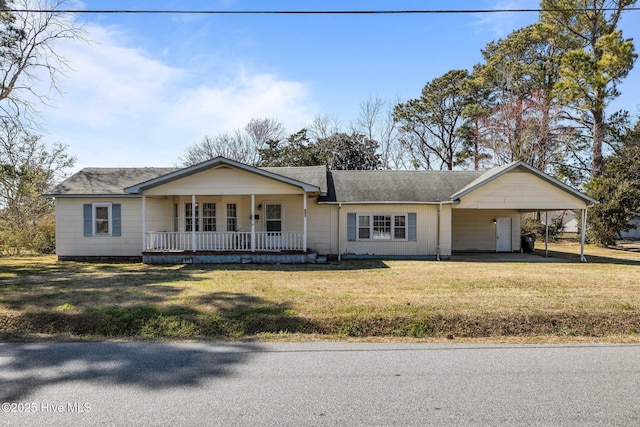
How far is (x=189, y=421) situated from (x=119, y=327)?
12.6 feet

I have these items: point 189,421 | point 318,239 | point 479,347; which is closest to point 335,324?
point 479,347

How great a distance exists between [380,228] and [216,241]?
6786mm

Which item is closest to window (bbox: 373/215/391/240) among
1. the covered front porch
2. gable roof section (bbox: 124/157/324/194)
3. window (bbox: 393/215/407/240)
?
window (bbox: 393/215/407/240)

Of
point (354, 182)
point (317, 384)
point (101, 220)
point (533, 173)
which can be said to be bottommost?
point (317, 384)

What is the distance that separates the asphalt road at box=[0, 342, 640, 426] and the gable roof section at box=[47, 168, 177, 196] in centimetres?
1194

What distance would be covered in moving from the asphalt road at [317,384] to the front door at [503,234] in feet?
49.3

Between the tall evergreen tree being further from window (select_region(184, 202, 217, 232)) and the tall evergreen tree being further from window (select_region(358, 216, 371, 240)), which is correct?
window (select_region(184, 202, 217, 232))

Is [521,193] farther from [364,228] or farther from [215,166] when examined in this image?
[215,166]

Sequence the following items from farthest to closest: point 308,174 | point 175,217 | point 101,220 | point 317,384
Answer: point 308,174
point 175,217
point 101,220
point 317,384

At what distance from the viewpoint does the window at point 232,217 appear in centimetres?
1706

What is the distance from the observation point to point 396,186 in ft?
59.1

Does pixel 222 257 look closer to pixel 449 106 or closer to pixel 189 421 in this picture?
pixel 189 421

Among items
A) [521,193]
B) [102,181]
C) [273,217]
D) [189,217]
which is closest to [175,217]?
[189,217]

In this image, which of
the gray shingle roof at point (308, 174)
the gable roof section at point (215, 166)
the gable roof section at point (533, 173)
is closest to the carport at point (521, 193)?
the gable roof section at point (533, 173)
